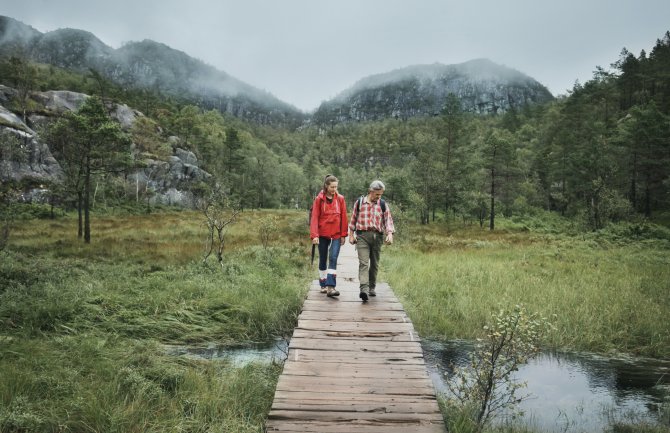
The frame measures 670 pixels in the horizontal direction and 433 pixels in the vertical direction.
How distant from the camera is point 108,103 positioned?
74.3 metres

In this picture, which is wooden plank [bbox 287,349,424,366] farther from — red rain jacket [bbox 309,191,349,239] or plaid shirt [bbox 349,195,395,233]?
red rain jacket [bbox 309,191,349,239]

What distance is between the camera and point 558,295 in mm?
10461

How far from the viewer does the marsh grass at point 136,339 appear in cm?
418

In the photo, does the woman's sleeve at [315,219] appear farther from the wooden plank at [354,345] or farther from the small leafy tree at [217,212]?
the small leafy tree at [217,212]

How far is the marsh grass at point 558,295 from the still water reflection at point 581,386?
580 mm

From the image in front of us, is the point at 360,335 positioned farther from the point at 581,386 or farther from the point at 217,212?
the point at 217,212

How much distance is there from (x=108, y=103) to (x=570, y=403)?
86.5 m

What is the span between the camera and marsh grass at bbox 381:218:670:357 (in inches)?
330

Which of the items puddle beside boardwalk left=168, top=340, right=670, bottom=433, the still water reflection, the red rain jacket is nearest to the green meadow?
puddle beside boardwalk left=168, top=340, right=670, bottom=433

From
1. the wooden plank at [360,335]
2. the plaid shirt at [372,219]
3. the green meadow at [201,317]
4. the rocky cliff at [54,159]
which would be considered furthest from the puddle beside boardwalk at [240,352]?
the rocky cliff at [54,159]

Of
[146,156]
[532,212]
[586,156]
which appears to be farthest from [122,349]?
[146,156]

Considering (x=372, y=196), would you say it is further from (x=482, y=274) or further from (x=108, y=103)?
(x=108, y=103)

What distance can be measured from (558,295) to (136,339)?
10309 mm

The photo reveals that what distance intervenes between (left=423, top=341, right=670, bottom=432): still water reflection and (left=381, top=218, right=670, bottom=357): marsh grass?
0.58 metres
